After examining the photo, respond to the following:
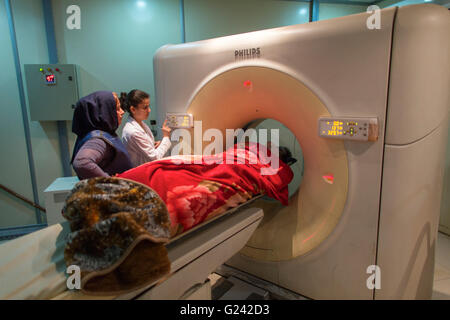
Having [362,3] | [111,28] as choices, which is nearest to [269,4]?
[362,3]

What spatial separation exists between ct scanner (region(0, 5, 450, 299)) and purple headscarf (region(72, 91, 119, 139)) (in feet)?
2.35

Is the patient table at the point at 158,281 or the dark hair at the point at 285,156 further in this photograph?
the dark hair at the point at 285,156

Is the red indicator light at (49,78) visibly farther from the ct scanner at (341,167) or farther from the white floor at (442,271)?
the white floor at (442,271)

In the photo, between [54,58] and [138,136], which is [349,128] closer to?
[138,136]

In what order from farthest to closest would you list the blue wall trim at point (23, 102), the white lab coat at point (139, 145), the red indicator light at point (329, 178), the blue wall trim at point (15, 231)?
1. the blue wall trim at point (15, 231)
2. the blue wall trim at point (23, 102)
3. the white lab coat at point (139, 145)
4. the red indicator light at point (329, 178)

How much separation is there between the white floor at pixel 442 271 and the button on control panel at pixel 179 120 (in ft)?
5.79

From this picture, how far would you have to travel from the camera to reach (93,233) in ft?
2.39

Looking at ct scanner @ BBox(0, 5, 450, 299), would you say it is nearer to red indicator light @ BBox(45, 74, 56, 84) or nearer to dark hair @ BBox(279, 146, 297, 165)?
dark hair @ BBox(279, 146, 297, 165)

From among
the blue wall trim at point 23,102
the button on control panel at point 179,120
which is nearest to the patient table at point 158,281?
the button on control panel at point 179,120

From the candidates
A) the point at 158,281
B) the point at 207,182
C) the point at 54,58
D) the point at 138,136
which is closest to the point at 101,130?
the point at 138,136

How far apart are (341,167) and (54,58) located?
9.17 ft

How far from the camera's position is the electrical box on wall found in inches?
102

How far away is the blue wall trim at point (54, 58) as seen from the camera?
262 centimetres
